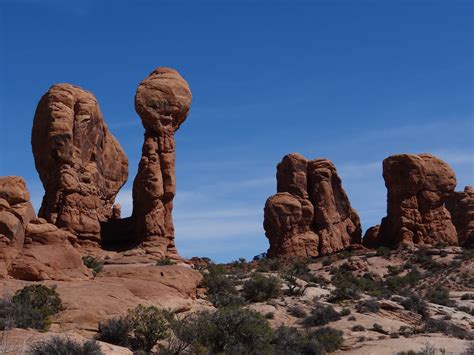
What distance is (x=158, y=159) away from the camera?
41.1 m

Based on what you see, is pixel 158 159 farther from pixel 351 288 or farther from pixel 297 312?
pixel 297 312

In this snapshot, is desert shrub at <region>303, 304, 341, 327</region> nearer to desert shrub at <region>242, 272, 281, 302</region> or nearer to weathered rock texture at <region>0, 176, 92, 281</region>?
desert shrub at <region>242, 272, 281, 302</region>

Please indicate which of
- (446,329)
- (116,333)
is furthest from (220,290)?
(116,333)

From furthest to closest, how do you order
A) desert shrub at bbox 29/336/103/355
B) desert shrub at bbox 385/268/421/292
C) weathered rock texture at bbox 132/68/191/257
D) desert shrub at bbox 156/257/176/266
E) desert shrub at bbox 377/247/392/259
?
1. desert shrub at bbox 377/247/392/259
2. desert shrub at bbox 385/268/421/292
3. weathered rock texture at bbox 132/68/191/257
4. desert shrub at bbox 156/257/176/266
5. desert shrub at bbox 29/336/103/355

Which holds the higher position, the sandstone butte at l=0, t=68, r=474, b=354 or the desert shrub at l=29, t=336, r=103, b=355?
the sandstone butte at l=0, t=68, r=474, b=354

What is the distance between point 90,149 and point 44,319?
20452 millimetres

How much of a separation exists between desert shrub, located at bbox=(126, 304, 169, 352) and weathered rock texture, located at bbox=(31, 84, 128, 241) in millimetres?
16848

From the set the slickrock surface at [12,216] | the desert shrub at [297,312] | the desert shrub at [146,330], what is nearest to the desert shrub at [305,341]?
the desert shrub at [297,312]

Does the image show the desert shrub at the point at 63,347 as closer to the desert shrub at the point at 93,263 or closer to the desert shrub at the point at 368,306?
the desert shrub at the point at 93,263

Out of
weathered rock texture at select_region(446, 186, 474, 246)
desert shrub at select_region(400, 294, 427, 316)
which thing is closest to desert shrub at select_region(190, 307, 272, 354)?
desert shrub at select_region(400, 294, 427, 316)

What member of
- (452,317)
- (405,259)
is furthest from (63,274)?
(405,259)

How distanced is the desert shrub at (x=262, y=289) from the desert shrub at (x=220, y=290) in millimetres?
667

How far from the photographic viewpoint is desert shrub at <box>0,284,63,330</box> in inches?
776

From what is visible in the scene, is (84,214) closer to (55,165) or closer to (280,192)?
(55,165)
